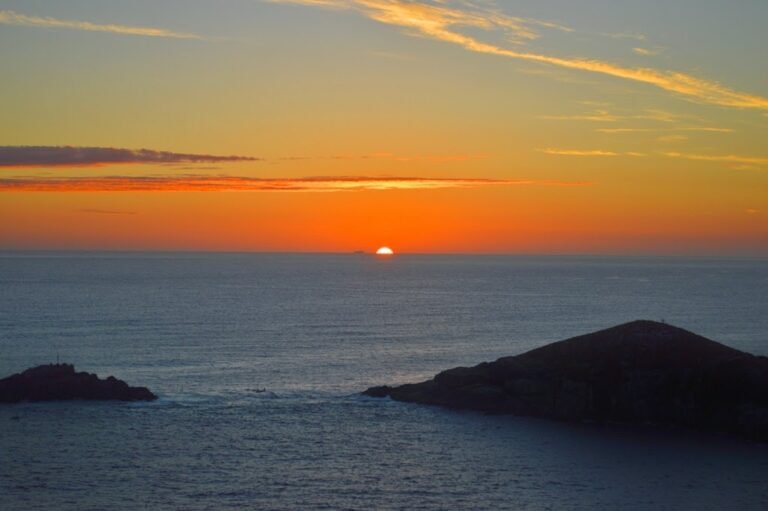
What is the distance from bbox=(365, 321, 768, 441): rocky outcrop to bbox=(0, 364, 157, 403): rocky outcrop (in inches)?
888

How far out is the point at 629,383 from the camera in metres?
63.7

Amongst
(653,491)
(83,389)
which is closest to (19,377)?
(83,389)

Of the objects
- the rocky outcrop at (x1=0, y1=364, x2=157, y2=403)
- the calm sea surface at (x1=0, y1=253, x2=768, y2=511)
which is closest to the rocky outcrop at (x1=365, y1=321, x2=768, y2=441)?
the calm sea surface at (x1=0, y1=253, x2=768, y2=511)

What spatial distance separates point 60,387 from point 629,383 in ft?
140

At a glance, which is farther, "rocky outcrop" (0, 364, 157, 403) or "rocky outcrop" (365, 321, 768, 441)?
"rocky outcrop" (0, 364, 157, 403)

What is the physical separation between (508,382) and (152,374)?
3380 centimetres

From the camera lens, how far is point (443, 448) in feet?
184

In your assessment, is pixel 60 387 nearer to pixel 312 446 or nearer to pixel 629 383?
pixel 312 446

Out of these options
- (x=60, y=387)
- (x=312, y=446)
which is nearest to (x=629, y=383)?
(x=312, y=446)

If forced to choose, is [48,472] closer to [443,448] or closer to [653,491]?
[443,448]

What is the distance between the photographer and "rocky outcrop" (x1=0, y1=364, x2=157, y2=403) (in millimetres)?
68188

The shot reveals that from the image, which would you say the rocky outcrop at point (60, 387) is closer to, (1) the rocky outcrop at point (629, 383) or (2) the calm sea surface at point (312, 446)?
(2) the calm sea surface at point (312, 446)

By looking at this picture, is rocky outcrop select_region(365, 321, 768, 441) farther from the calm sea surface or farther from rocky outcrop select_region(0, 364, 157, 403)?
rocky outcrop select_region(0, 364, 157, 403)

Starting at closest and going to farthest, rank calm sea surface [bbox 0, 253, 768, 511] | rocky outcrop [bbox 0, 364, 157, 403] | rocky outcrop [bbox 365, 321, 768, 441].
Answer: calm sea surface [bbox 0, 253, 768, 511] → rocky outcrop [bbox 365, 321, 768, 441] → rocky outcrop [bbox 0, 364, 157, 403]
